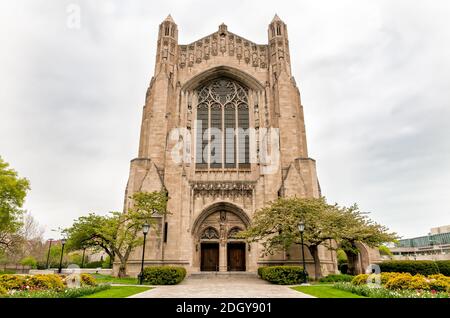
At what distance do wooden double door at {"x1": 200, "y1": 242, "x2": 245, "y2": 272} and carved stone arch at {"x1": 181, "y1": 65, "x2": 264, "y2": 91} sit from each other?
15.4m

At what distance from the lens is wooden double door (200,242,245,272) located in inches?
1003

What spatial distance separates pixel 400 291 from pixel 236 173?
59.8 feet

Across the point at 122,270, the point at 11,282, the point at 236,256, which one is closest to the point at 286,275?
the point at 236,256

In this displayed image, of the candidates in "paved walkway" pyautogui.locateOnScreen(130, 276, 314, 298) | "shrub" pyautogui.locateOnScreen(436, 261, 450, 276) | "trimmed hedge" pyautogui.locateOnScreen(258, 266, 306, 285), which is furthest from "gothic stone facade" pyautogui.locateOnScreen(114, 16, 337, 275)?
"paved walkway" pyautogui.locateOnScreen(130, 276, 314, 298)

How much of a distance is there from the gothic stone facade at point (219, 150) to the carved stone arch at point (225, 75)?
0.10 m

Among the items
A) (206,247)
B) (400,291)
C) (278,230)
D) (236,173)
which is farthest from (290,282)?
(236,173)

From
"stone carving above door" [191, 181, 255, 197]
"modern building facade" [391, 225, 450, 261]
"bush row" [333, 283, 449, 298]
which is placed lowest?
"bush row" [333, 283, 449, 298]

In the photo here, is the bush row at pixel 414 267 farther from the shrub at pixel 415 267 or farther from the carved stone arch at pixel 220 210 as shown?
the carved stone arch at pixel 220 210

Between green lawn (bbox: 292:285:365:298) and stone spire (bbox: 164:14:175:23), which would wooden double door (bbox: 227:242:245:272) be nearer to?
green lawn (bbox: 292:285:365:298)

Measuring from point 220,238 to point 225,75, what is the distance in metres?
16.6

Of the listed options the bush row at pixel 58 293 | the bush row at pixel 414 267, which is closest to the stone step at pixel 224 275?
the bush row at pixel 414 267

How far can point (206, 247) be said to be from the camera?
2600 centimetres
